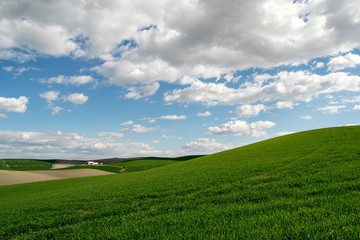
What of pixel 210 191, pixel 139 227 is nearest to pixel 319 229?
pixel 139 227

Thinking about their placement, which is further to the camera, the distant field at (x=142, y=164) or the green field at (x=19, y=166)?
the green field at (x=19, y=166)

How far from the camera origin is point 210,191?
13.0 m

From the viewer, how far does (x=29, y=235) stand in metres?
9.14

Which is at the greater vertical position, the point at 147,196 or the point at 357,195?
the point at 357,195

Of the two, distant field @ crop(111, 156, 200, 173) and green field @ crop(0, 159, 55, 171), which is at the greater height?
green field @ crop(0, 159, 55, 171)

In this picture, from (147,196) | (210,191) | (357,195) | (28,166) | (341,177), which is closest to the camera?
(357,195)

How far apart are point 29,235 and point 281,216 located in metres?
10.3

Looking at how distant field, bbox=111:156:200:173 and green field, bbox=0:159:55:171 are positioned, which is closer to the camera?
distant field, bbox=111:156:200:173

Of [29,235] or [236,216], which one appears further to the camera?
[29,235]

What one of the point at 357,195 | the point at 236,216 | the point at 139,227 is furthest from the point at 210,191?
the point at 357,195

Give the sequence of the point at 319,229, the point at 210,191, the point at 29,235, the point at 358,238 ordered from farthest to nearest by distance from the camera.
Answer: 1. the point at 210,191
2. the point at 29,235
3. the point at 319,229
4. the point at 358,238

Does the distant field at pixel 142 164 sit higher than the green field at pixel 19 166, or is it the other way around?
the green field at pixel 19 166

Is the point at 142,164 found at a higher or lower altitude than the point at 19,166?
lower

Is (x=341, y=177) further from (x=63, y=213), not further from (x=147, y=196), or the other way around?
(x=63, y=213)
